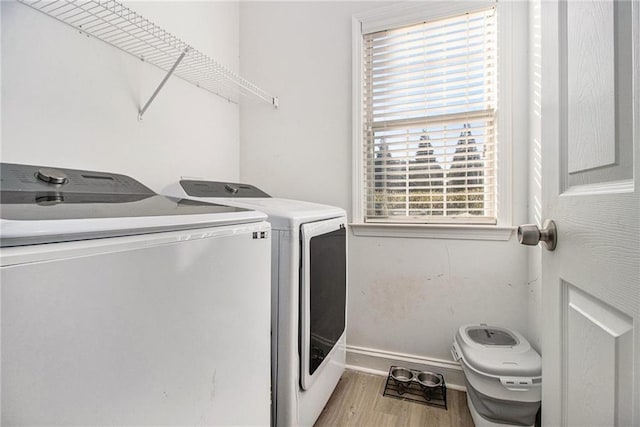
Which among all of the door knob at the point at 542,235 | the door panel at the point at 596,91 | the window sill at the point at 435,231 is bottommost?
the window sill at the point at 435,231

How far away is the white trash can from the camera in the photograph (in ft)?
4.16

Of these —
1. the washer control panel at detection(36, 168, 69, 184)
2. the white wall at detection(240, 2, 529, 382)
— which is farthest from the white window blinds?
the washer control panel at detection(36, 168, 69, 184)

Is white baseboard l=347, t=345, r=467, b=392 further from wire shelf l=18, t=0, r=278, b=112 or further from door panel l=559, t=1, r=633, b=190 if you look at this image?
wire shelf l=18, t=0, r=278, b=112

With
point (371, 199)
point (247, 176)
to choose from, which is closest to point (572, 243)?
point (371, 199)

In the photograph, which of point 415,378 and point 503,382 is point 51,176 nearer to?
point 503,382

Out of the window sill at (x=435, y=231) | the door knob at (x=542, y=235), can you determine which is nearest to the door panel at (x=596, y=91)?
the door knob at (x=542, y=235)

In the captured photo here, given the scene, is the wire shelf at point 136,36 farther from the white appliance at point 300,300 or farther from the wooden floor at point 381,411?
the wooden floor at point 381,411

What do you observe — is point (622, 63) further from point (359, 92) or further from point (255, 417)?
point (359, 92)

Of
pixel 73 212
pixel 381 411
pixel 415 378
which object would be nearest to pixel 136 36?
pixel 73 212

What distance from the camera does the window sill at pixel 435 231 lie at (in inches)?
67.2

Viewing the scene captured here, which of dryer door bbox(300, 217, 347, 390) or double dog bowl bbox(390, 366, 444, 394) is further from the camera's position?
double dog bowl bbox(390, 366, 444, 394)

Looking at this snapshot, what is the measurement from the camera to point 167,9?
1652 millimetres

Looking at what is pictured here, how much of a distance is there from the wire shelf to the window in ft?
2.66

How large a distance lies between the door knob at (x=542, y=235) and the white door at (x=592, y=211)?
0.9 inches
